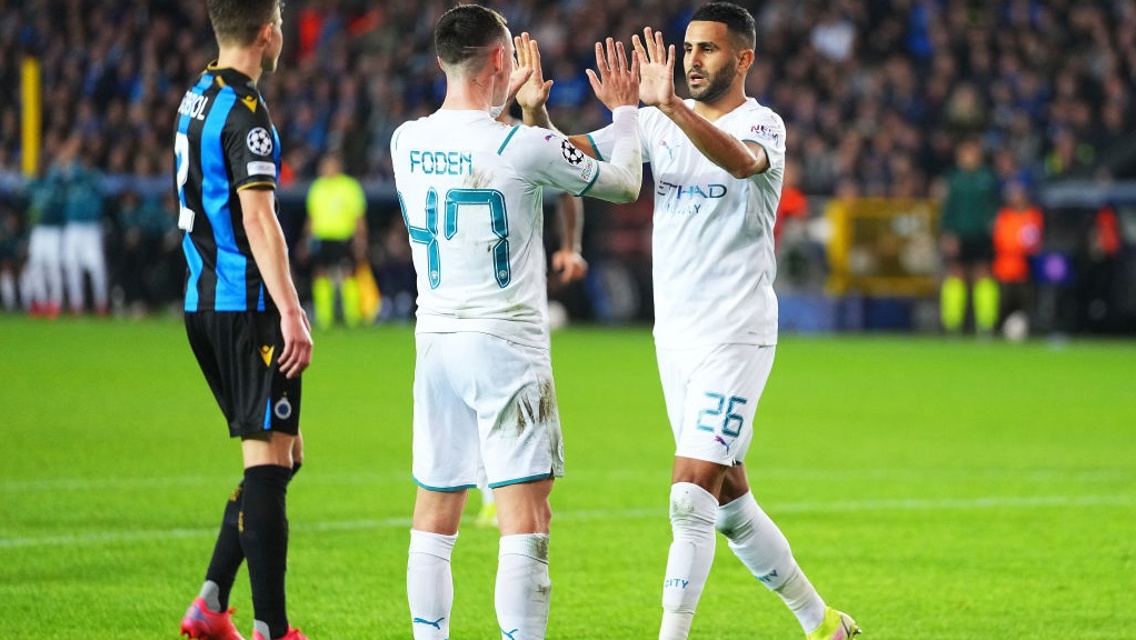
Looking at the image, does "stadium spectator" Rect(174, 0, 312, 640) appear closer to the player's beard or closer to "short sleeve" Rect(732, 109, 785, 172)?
the player's beard

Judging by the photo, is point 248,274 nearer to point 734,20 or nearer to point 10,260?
point 734,20

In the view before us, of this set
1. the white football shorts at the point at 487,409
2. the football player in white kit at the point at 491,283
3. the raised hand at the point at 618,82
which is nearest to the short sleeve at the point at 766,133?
the raised hand at the point at 618,82

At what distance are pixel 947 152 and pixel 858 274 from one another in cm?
216

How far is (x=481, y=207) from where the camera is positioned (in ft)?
17.3

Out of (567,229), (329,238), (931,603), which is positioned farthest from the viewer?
(329,238)

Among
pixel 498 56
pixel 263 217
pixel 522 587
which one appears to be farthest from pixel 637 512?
pixel 498 56

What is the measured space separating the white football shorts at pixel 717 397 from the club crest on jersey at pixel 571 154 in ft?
3.46

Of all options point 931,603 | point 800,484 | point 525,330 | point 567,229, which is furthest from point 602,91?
point 800,484

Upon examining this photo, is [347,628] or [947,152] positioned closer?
[347,628]

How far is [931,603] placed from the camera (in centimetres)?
709

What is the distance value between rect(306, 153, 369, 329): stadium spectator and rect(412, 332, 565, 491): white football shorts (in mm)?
17484

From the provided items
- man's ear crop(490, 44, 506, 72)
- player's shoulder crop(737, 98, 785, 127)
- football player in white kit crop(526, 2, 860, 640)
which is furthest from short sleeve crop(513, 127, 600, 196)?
player's shoulder crop(737, 98, 785, 127)

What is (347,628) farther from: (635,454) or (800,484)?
(635,454)

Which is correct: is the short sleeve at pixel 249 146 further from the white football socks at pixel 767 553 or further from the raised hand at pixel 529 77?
the white football socks at pixel 767 553
